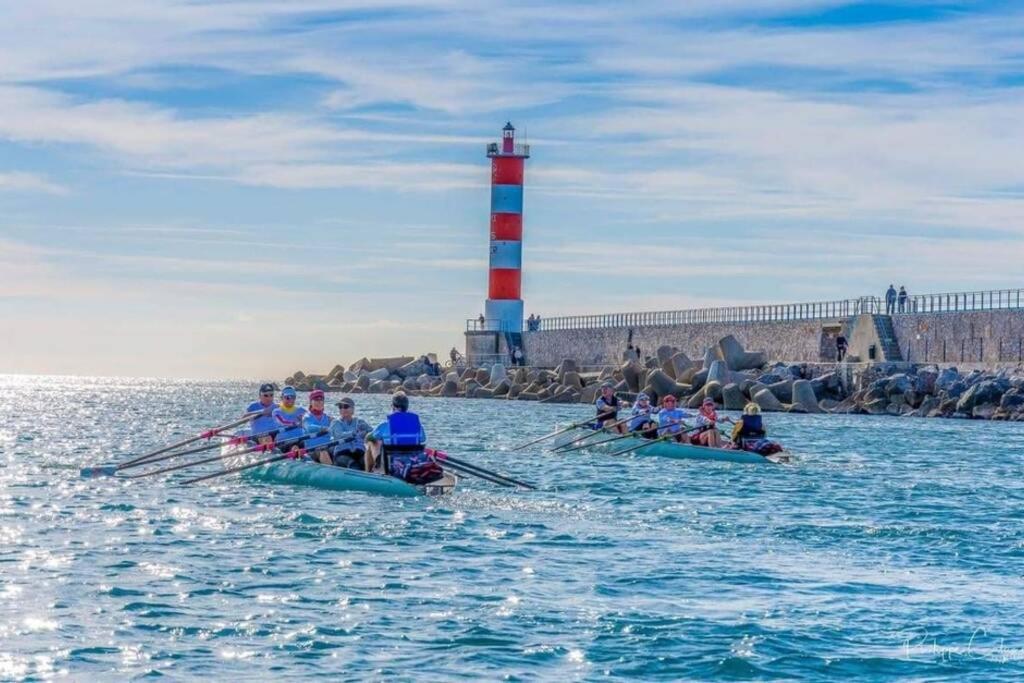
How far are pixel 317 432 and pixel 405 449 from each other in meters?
2.94

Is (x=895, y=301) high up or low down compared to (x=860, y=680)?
up

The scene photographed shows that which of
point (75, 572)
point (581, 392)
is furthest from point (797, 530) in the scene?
point (581, 392)

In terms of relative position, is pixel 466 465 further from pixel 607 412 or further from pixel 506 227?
pixel 506 227

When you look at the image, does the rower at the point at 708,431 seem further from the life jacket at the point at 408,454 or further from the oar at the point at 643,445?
the life jacket at the point at 408,454

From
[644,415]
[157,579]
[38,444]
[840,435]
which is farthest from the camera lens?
[840,435]

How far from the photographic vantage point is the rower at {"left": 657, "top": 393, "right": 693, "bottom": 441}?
32.7m

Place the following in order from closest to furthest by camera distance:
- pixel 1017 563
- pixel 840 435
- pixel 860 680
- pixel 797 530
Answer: pixel 860 680, pixel 1017 563, pixel 797 530, pixel 840 435

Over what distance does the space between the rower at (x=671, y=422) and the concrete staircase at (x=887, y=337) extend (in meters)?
28.2

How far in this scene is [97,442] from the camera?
3903 cm

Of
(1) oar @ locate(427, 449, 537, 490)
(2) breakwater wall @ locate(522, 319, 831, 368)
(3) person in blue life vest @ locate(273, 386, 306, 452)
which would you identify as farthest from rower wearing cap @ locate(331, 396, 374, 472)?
(2) breakwater wall @ locate(522, 319, 831, 368)

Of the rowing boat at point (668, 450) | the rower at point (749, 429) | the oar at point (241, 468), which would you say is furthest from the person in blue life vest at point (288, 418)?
the rower at point (749, 429)

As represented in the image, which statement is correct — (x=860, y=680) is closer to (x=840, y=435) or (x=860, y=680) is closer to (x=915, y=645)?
(x=915, y=645)

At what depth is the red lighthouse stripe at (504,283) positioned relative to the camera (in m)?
80.3

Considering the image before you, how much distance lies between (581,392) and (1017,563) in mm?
53872
